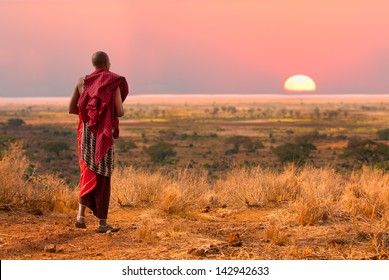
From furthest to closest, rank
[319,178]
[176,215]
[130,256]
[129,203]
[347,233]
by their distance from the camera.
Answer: [319,178] < [129,203] < [176,215] < [347,233] < [130,256]

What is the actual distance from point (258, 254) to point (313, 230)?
1.39 m

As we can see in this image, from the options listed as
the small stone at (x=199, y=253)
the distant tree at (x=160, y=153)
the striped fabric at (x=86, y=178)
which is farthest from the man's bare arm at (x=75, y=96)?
the distant tree at (x=160, y=153)

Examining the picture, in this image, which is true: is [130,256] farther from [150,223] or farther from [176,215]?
[176,215]

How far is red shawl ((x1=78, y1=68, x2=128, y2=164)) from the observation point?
6.66m

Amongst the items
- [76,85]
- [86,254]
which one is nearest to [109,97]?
[76,85]

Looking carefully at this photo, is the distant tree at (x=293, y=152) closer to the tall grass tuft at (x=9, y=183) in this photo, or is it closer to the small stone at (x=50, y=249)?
the tall grass tuft at (x=9, y=183)

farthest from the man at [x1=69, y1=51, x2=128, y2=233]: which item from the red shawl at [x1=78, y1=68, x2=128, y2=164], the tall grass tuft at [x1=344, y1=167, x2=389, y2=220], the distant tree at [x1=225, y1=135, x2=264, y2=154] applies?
the distant tree at [x1=225, y1=135, x2=264, y2=154]

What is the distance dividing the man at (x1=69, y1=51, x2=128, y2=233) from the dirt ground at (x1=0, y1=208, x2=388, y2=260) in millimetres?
439

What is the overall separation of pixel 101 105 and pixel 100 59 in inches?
20.3

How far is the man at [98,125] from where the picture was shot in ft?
21.9

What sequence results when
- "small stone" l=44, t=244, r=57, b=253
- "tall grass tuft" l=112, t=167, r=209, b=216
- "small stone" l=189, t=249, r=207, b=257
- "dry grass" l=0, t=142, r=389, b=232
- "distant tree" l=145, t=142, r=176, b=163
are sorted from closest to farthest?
"small stone" l=189, t=249, r=207, b=257 → "small stone" l=44, t=244, r=57, b=253 → "dry grass" l=0, t=142, r=389, b=232 → "tall grass tuft" l=112, t=167, r=209, b=216 → "distant tree" l=145, t=142, r=176, b=163

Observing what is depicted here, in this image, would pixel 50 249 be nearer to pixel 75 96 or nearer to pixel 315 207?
pixel 75 96

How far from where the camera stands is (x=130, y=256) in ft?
19.4

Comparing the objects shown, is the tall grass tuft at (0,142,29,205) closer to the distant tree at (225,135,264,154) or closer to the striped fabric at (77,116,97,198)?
the striped fabric at (77,116,97,198)
